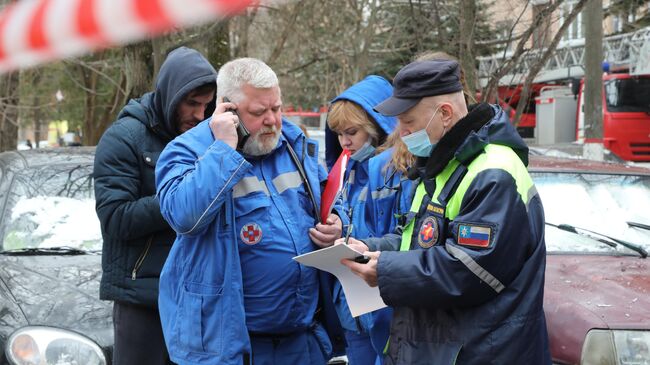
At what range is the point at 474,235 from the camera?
2.46m

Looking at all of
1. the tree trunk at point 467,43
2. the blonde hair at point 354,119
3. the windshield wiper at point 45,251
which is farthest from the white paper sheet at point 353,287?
the tree trunk at point 467,43

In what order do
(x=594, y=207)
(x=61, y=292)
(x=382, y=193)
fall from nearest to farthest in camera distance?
(x=382, y=193) → (x=61, y=292) → (x=594, y=207)

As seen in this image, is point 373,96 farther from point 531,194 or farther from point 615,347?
point 615,347

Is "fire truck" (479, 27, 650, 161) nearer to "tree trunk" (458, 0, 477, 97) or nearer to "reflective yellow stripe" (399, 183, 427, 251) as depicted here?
"tree trunk" (458, 0, 477, 97)

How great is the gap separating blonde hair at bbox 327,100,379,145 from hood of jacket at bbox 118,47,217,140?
59 cm

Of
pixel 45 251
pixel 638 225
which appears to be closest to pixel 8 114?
pixel 45 251

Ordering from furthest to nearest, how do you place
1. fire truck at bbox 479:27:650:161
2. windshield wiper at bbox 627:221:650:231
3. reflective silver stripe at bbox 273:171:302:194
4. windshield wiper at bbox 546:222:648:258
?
fire truck at bbox 479:27:650:161 → windshield wiper at bbox 627:221:650:231 → windshield wiper at bbox 546:222:648:258 → reflective silver stripe at bbox 273:171:302:194

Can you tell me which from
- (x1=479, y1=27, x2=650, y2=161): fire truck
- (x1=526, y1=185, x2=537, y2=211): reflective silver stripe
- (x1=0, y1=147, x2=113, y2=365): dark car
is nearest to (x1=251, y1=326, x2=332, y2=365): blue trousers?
(x1=0, y1=147, x2=113, y2=365): dark car

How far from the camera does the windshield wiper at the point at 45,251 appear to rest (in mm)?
4539

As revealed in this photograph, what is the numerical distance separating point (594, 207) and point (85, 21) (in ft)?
13.1

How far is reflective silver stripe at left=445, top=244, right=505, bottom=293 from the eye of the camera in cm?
245

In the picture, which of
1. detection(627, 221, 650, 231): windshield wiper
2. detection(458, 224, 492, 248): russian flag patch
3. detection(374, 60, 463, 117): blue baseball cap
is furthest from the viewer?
detection(627, 221, 650, 231): windshield wiper

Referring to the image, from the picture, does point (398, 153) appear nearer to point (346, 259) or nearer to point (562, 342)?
point (346, 259)

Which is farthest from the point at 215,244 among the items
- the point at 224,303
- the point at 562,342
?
the point at 562,342
